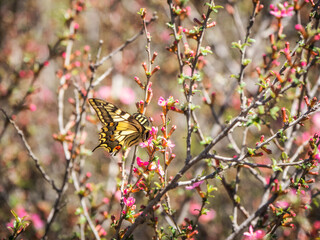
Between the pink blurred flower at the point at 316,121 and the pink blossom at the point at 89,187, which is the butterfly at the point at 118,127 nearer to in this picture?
the pink blossom at the point at 89,187

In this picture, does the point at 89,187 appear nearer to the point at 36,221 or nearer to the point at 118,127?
the point at 118,127

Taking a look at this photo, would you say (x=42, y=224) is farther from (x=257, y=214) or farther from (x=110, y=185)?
(x=257, y=214)

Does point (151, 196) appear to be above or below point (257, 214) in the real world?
above

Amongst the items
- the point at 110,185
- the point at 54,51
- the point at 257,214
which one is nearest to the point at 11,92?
the point at 54,51

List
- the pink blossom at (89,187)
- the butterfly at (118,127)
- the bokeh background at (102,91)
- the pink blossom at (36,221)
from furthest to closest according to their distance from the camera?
the bokeh background at (102,91)
the pink blossom at (36,221)
the pink blossom at (89,187)
the butterfly at (118,127)

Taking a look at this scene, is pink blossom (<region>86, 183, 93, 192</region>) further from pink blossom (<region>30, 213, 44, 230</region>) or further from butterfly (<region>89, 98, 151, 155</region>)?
pink blossom (<region>30, 213, 44, 230</region>)

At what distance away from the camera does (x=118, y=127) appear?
9.04 ft

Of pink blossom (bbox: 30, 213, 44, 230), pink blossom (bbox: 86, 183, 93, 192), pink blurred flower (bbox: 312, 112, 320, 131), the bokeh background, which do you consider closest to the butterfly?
pink blossom (bbox: 86, 183, 93, 192)

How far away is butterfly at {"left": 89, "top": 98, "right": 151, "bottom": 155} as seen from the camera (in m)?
2.46

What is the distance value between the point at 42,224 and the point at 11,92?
220 cm

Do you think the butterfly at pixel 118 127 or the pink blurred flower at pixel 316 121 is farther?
the pink blurred flower at pixel 316 121

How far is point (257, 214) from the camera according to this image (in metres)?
2.38

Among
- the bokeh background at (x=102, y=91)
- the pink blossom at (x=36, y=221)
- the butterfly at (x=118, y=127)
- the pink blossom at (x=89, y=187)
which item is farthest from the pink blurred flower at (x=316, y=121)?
the pink blossom at (x=36, y=221)

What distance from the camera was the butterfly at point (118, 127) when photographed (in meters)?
2.46
